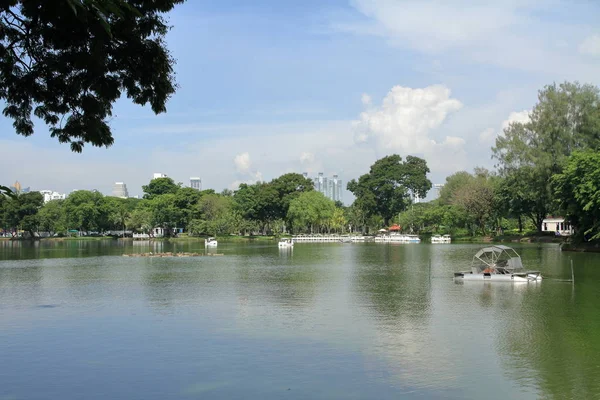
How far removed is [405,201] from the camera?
10412 cm

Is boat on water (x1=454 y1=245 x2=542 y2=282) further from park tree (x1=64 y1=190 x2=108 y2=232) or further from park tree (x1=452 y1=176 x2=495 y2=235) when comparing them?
Answer: park tree (x1=64 y1=190 x2=108 y2=232)

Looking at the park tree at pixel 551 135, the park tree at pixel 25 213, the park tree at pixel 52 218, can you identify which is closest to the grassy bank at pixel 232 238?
the park tree at pixel 52 218

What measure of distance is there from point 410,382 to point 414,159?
95979 mm

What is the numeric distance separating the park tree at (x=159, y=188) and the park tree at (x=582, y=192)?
87545 mm

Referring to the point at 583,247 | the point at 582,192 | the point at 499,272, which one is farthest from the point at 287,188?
the point at 499,272

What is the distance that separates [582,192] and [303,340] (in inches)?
1385

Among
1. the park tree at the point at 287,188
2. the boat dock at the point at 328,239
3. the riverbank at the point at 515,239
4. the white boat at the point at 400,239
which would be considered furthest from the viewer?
the park tree at the point at 287,188

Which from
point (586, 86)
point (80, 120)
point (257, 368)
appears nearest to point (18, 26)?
point (80, 120)

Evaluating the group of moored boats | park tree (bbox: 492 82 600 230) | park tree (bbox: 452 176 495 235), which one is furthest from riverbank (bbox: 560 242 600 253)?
park tree (bbox: 452 176 495 235)

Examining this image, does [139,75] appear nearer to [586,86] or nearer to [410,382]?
[410,382]

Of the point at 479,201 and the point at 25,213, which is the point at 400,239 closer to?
the point at 479,201

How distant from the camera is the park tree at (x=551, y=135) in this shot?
54.2 m

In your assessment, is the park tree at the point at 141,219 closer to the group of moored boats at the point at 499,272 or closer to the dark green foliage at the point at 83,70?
the group of moored boats at the point at 499,272

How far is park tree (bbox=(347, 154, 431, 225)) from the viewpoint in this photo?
101938mm
